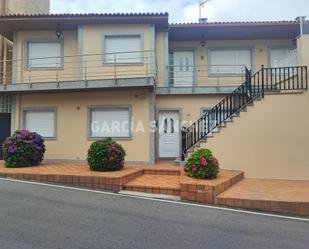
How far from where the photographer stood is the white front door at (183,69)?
14266 mm

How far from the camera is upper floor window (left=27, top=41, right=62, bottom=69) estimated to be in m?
13.0

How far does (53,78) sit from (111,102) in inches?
121

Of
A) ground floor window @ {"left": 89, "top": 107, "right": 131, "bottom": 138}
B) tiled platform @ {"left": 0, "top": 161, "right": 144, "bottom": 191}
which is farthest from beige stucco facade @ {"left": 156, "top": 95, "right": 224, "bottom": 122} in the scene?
tiled platform @ {"left": 0, "top": 161, "right": 144, "bottom": 191}

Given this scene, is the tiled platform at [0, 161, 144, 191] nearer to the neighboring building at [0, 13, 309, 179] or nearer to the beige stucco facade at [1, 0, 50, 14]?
the neighboring building at [0, 13, 309, 179]

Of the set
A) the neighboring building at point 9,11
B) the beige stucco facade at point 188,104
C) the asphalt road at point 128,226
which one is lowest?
the asphalt road at point 128,226

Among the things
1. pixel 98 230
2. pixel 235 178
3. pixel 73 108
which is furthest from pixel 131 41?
pixel 98 230

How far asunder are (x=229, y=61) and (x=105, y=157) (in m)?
8.74

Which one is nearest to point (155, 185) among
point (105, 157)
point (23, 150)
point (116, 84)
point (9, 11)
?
point (105, 157)

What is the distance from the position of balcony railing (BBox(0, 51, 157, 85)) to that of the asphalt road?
6.74m

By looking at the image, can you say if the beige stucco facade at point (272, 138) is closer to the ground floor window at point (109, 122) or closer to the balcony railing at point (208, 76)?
the balcony railing at point (208, 76)

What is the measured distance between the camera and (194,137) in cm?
1120

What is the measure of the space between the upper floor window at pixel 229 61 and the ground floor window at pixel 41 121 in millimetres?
8040

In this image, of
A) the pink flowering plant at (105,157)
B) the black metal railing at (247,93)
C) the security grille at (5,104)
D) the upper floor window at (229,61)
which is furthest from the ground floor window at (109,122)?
the upper floor window at (229,61)

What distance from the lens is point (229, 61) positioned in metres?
14.5
